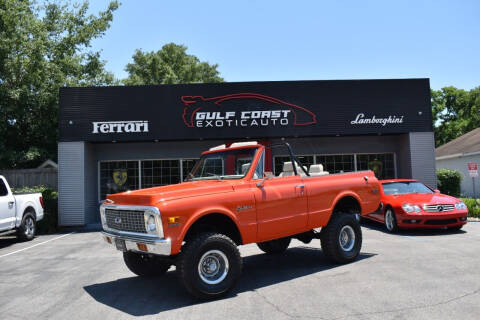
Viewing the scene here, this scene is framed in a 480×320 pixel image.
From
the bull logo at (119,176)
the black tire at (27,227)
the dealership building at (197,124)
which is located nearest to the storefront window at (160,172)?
the dealership building at (197,124)

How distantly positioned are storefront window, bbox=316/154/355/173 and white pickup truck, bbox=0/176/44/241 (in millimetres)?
10798

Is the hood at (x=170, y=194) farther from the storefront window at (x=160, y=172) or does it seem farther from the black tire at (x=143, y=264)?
the storefront window at (x=160, y=172)

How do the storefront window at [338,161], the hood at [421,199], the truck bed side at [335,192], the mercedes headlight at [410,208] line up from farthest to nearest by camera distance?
the storefront window at [338,161] < the hood at [421,199] < the mercedes headlight at [410,208] < the truck bed side at [335,192]

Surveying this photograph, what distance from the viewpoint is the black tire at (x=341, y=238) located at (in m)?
6.37

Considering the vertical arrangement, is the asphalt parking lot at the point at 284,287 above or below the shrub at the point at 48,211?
below

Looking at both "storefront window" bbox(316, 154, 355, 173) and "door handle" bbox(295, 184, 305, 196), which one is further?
"storefront window" bbox(316, 154, 355, 173)

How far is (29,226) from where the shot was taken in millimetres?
11414

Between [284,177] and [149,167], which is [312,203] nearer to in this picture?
[284,177]

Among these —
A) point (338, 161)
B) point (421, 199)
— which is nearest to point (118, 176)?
point (338, 161)

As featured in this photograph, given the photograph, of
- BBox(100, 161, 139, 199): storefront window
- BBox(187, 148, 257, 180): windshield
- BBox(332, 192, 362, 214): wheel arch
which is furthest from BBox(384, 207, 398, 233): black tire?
BBox(100, 161, 139, 199): storefront window

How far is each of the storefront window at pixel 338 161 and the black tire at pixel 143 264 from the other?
1097 cm

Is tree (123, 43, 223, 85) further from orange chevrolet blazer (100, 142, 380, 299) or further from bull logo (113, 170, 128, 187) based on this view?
orange chevrolet blazer (100, 142, 380, 299)

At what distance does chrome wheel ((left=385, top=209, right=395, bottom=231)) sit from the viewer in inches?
384

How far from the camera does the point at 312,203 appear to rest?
619 cm
